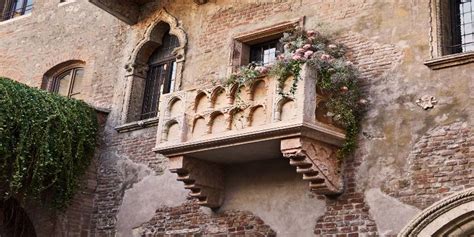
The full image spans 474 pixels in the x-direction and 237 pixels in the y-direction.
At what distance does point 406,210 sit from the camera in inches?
297

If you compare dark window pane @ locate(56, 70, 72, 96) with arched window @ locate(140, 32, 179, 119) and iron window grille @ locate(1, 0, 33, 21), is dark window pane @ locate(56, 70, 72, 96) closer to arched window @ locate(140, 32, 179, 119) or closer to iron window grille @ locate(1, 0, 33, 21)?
arched window @ locate(140, 32, 179, 119)

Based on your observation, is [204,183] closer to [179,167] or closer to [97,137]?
[179,167]

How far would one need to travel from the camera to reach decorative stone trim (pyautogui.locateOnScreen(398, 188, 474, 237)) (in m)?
7.05

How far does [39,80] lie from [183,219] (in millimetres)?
5220

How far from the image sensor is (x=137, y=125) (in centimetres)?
1091

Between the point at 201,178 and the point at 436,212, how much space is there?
3.40m

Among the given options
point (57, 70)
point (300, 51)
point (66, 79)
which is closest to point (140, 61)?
point (66, 79)

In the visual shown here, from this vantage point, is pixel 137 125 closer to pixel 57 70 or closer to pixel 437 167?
pixel 57 70

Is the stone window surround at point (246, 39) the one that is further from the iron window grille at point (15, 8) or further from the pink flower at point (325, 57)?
the iron window grille at point (15, 8)

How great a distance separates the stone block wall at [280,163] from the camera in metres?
7.65

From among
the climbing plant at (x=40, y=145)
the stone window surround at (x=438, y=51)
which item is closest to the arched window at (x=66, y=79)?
the climbing plant at (x=40, y=145)

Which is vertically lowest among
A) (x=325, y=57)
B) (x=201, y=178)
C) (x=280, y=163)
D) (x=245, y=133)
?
(x=201, y=178)

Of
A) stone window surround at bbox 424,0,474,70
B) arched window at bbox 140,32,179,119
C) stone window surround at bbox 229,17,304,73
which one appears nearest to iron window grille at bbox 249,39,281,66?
stone window surround at bbox 229,17,304,73

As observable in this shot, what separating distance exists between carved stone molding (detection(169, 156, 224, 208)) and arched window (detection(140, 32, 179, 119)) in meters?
2.30
